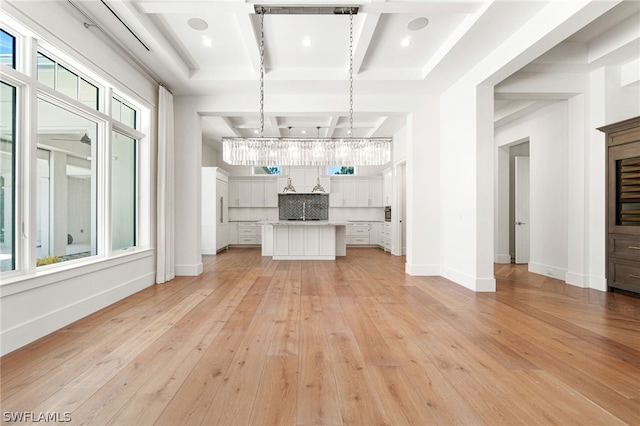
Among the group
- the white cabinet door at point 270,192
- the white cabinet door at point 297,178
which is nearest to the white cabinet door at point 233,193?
the white cabinet door at point 270,192

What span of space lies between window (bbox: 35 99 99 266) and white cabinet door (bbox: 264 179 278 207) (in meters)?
6.32

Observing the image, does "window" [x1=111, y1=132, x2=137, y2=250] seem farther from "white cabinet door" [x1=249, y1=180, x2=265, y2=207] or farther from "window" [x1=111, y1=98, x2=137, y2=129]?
"white cabinet door" [x1=249, y1=180, x2=265, y2=207]

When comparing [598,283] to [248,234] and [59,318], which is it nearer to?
[59,318]

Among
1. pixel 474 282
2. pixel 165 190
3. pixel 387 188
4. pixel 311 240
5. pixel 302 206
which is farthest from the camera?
pixel 302 206

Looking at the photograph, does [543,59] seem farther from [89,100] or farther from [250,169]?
[250,169]

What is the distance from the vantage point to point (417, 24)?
3.39m

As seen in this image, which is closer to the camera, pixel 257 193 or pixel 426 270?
pixel 426 270

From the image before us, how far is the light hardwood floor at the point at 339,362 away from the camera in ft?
5.08

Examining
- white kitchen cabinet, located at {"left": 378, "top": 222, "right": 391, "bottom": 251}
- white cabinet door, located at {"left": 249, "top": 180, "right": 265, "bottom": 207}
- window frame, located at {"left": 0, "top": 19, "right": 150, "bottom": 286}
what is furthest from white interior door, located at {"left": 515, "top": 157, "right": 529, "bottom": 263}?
window frame, located at {"left": 0, "top": 19, "right": 150, "bottom": 286}

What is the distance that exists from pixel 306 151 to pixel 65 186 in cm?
292

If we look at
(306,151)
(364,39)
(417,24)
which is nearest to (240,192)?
(306,151)

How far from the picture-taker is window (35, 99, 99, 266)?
278 cm

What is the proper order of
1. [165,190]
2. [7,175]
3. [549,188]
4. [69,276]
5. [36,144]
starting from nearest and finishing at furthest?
[7,175], [36,144], [69,276], [165,190], [549,188]

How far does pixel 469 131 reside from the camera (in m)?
4.27
